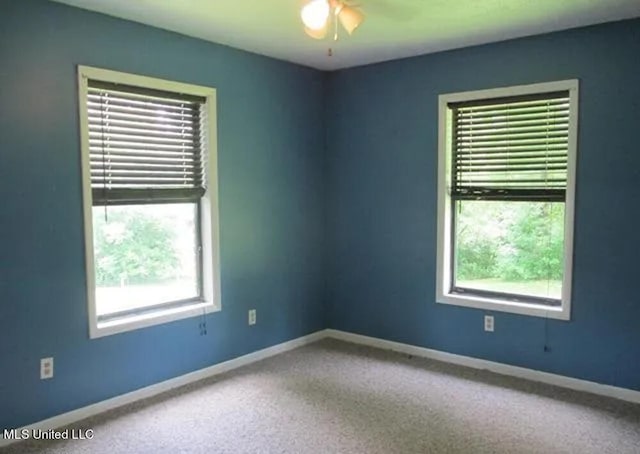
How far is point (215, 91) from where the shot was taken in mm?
Answer: 3836

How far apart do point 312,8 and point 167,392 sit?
8.48 ft

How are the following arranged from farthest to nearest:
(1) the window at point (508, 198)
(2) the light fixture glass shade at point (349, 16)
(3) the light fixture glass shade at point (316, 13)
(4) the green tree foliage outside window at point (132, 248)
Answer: (1) the window at point (508, 198)
(4) the green tree foliage outside window at point (132, 248)
(2) the light fixture glass shade at point (349, 16)
(3) the light fixture glass shade at point (316, 13)

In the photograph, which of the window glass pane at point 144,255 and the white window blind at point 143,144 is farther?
the window glass pane at point 144,255

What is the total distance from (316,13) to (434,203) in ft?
6.95

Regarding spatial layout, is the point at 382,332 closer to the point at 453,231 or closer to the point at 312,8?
the point at 453,231

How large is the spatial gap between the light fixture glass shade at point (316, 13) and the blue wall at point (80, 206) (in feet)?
4.66

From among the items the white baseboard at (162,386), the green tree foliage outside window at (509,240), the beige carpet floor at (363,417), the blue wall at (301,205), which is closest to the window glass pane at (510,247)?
the green tree foliage outside window at (509,240)

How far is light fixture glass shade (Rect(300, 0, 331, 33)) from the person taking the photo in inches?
94.7

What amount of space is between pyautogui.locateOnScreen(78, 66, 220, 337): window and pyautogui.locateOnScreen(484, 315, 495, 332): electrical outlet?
78.4 inches

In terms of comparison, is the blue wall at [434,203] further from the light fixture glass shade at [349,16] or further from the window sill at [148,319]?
the light fixture glass shade at [349,16]

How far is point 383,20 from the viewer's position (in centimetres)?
329

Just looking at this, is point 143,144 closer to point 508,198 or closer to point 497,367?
point 508,198

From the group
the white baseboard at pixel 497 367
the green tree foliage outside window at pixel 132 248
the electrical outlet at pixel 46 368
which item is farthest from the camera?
the white baseboard at pixel 497 367

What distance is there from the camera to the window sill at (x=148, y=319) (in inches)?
128
